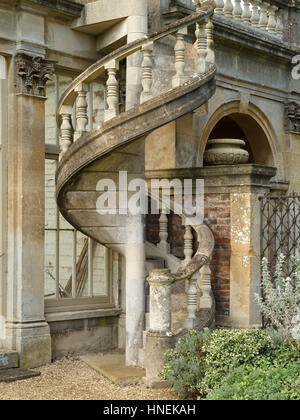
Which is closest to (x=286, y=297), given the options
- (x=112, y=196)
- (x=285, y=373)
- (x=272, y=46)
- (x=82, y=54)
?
(x=285, y=373)

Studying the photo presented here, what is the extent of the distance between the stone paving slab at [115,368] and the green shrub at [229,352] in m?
0.96

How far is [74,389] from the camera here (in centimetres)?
688

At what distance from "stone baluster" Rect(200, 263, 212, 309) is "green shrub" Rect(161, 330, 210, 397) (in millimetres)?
990

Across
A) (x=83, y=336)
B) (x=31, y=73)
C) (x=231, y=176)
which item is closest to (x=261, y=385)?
(x=231, y=176)

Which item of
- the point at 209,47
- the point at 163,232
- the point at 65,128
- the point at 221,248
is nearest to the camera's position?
the point at 65,128

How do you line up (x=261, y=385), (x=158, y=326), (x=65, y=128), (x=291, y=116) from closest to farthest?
1. (x=261, y=385)
2. (x=158, y=326)
3. (x=65, y=128)
4. (x=291, y=116)

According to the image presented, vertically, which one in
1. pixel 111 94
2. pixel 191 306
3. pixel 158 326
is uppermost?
pixel 111 94

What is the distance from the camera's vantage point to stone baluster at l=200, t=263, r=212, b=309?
7.84m

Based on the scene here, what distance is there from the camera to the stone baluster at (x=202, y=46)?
7535 mm

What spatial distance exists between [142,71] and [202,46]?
0.69 m

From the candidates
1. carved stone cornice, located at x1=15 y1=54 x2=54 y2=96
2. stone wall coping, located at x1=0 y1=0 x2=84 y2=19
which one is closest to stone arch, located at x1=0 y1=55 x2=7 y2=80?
carved stone cornice, located at x1=15 y1=54 x2=54 y2=96

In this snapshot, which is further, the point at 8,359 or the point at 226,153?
the point at 226,153

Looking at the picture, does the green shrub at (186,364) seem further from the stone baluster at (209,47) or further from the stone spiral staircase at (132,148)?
the stone baluster at (209,47)

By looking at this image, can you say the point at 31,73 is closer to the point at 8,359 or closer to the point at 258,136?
the point at 8,359
